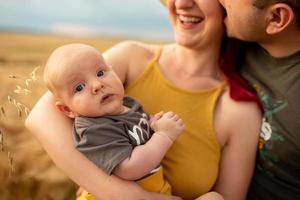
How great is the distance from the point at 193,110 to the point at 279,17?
0.41 m

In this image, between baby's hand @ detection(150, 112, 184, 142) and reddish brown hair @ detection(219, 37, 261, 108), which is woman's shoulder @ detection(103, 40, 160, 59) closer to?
reddish brown hair @ detection(219, 37, 261, 108)

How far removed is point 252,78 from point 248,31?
195 mm

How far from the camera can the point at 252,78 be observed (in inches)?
67.8

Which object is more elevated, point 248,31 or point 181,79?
point 248,31

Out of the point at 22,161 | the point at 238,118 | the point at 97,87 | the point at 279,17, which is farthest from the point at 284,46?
the point at 22,161

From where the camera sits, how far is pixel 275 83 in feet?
5.25

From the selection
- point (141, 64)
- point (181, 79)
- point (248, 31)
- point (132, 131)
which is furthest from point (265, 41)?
point (132, 131)

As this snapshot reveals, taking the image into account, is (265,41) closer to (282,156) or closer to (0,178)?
(282,156)

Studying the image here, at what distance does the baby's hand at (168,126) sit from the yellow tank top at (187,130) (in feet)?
0.65

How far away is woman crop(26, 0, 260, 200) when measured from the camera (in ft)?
5.35

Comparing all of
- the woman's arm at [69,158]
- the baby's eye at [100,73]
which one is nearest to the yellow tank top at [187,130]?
the woman's arm at [69,158]

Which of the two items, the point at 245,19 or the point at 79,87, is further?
the point at 245,19

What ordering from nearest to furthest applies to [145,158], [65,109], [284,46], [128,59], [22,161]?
[145,158], [65,109], [284,46], [128,59], [22,161]

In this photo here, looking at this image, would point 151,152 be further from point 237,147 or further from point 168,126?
point 237,147
